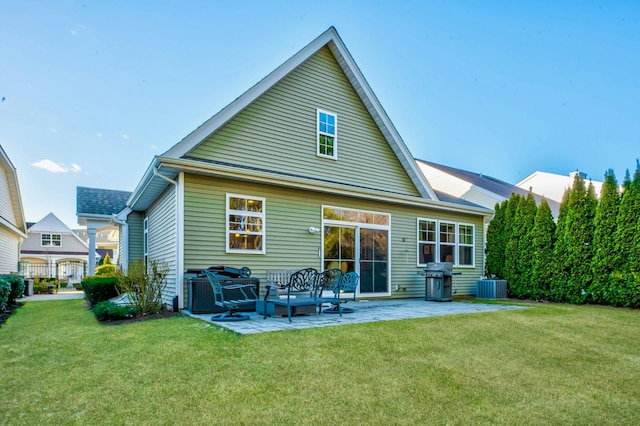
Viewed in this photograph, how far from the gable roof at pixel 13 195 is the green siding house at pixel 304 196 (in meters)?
5.52

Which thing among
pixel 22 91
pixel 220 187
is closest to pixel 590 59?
pixel 220 187

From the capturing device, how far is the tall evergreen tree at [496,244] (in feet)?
44.9

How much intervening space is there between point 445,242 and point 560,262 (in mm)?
3306

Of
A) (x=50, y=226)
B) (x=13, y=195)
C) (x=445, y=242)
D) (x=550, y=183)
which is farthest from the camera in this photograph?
(x=50, y=226)

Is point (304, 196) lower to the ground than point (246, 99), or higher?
lower

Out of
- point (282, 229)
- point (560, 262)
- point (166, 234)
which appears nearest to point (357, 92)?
point (282, 229)

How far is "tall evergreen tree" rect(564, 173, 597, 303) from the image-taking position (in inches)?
437

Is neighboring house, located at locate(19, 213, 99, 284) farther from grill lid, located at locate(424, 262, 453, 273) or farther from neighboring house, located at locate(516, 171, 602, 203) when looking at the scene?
neighboring house, located at locate(516, 171, 602, 203)

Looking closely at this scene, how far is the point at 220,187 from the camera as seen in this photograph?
8.88m

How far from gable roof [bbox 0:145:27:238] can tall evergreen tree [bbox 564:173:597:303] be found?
1841 cm

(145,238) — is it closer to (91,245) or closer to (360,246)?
Result: (91,245)

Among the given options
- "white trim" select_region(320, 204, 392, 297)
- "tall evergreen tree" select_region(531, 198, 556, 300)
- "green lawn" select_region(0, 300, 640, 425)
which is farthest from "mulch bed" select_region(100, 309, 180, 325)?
"tall evergreen tree" select_region(531, 198, 556, 300)

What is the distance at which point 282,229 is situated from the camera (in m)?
9.72

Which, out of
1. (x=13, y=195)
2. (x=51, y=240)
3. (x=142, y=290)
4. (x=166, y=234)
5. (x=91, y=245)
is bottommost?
(x=142, y=290)
